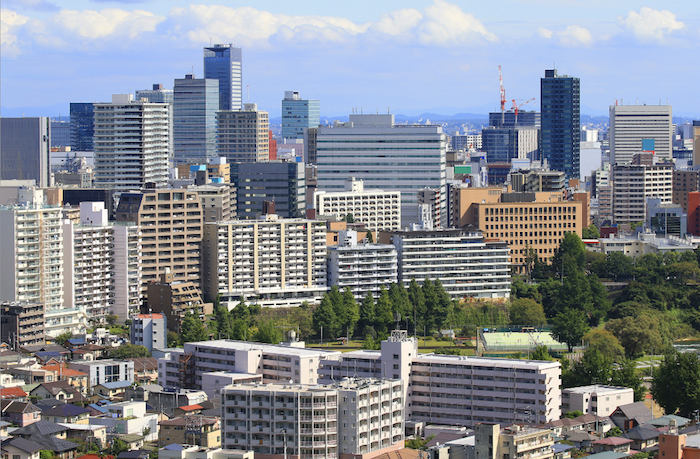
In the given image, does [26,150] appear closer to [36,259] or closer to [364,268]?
[36,259]

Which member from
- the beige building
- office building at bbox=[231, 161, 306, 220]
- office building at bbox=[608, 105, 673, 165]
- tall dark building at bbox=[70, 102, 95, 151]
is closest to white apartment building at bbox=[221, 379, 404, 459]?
the beige building

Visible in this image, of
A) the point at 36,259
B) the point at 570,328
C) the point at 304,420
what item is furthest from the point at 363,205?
the point at 304,420

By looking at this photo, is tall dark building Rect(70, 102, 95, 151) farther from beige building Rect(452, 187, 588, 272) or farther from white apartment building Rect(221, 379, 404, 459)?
white apartment building Rect(221, 379, 404, 459)

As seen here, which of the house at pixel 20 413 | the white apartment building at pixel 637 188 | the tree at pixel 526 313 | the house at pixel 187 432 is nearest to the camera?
the house at pixel 187 432

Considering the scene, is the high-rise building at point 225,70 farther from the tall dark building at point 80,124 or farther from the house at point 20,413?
the house at point 20,413

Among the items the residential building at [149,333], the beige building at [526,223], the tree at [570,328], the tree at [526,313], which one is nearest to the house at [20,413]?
the residential building at [149,333]

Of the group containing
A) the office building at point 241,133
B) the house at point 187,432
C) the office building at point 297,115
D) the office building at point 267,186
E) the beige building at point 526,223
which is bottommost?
the house at point 187,432
